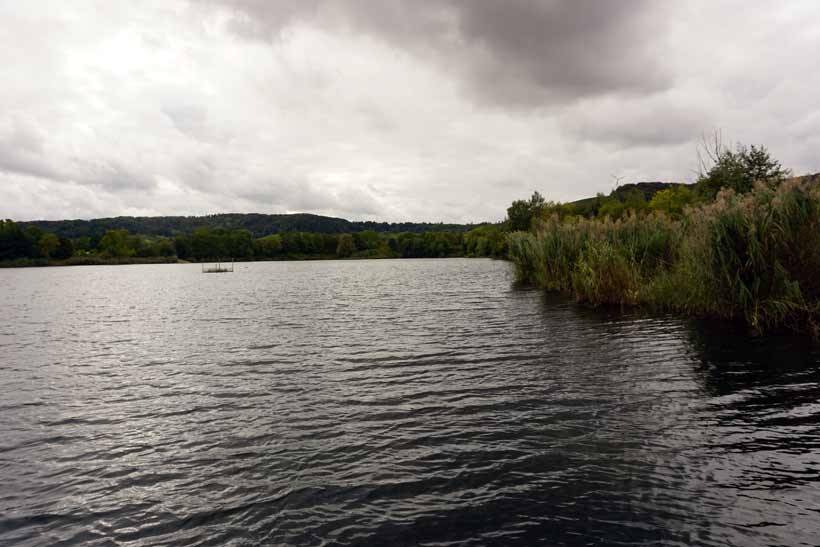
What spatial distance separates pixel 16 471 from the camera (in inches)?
281

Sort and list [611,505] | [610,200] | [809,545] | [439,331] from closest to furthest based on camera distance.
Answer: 1. [809,545]
2. [611,505]
3. [439,331]
4. [610,200]

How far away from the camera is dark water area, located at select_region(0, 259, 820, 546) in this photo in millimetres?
5230

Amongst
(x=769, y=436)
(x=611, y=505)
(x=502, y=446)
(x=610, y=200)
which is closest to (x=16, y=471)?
(x=502, y=446)

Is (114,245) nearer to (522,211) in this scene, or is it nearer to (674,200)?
(522,211)

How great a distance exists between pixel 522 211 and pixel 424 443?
105523 millimetres

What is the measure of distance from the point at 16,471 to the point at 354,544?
621 cm

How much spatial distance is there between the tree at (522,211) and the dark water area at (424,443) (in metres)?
92.1

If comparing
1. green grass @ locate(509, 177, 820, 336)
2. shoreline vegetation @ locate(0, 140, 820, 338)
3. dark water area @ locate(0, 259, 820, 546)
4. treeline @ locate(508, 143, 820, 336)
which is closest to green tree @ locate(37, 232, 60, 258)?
shoreline vegetation @ locate(0, 140, 820, 338)

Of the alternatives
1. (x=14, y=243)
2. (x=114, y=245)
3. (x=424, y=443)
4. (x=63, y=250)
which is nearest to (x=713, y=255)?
(x=424, y=443)

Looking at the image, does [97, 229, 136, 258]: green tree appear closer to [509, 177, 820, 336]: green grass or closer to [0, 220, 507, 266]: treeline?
[0, 220, 507, 266]: treeline

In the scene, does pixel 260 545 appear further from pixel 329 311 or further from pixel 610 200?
pixel 610 200

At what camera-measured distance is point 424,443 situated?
7480 mm

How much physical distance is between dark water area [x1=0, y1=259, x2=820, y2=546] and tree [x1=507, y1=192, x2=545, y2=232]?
302 feet

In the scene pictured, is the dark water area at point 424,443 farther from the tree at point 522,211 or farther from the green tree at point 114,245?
the green tree at point 114,245
